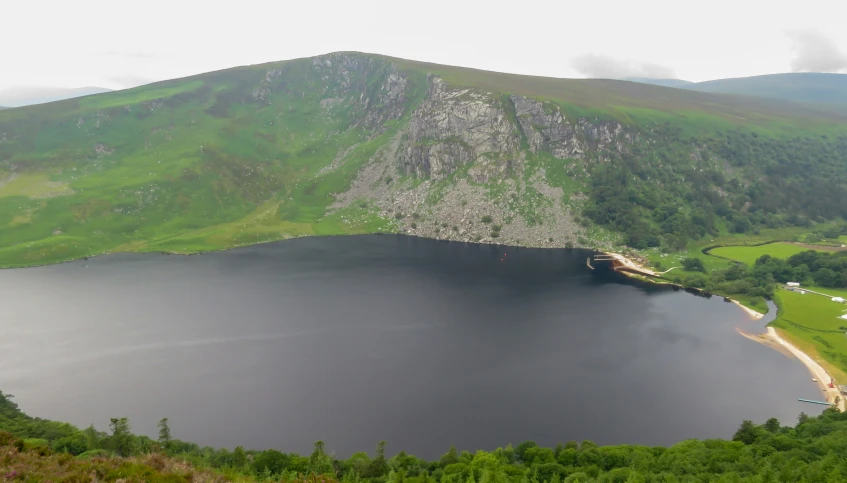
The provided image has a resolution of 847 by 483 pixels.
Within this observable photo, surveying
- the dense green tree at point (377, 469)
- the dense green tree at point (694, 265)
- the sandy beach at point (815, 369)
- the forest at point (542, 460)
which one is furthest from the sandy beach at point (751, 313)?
the dense green tree at point (377, 469)

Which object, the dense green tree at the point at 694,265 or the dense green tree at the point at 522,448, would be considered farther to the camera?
the dense green tree at the point at 694,265

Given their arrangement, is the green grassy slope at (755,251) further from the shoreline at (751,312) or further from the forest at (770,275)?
the shoreline at (751,312)

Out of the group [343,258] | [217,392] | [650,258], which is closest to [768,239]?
[650,258]

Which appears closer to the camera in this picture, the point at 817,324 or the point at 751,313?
the point at 817,324

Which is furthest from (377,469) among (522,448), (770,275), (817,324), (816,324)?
(770,275)

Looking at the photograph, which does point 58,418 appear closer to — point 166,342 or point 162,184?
point 166,342

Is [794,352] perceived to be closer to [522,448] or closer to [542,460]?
[522,448]
